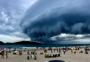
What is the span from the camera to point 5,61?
4381 centimetres

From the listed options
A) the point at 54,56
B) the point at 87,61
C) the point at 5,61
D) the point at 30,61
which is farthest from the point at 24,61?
the point at 87,61

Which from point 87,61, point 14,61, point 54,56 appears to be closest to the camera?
point 87,61

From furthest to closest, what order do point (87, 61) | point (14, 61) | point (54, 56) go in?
point (54, 56)
point (14, 61)
point (87, 61)

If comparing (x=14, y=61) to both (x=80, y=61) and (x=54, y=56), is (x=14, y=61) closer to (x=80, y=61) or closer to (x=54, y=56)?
(x=54, y=56)

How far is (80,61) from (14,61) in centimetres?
1164

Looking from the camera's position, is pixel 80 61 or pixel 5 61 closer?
pixel 80 61

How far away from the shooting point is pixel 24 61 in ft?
139

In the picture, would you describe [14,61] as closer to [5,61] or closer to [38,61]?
[5,61]

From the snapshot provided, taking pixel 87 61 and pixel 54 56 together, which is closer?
pixel 87 61

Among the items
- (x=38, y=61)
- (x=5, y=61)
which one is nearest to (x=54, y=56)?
(x=38, y=61)

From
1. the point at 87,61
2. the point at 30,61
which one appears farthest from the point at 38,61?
the point at 87,61

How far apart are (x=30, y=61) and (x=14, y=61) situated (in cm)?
307

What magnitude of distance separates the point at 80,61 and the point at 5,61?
44.0 ft

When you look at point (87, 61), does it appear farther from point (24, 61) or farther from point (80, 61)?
point (24, 61)
